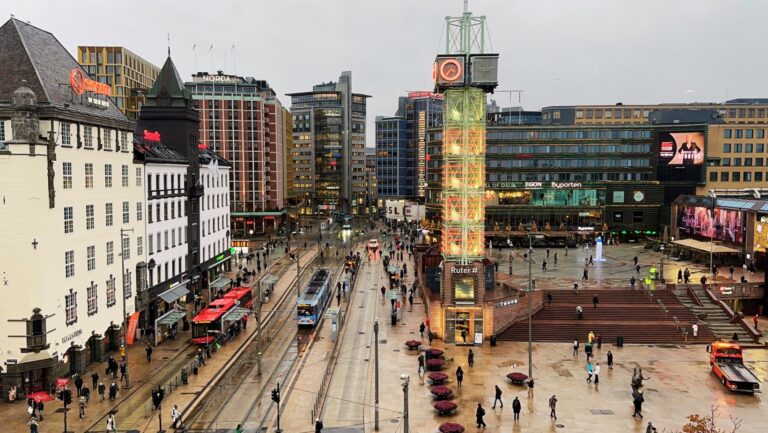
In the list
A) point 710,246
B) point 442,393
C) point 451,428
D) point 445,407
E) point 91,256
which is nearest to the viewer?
point 451,428

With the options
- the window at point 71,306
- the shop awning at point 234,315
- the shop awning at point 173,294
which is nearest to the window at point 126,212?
the shop awning at point 173,294

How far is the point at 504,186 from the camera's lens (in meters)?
122

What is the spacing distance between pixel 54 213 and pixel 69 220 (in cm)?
219

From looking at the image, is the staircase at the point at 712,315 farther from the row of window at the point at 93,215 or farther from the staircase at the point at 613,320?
the row of window at the point at 93,215

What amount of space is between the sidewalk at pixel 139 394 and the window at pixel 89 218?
35.8ft

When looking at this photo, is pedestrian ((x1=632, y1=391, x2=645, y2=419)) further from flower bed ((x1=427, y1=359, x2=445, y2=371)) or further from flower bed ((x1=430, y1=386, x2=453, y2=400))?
flower bed ((x1=427, y1=359, x2=445, y2=371))

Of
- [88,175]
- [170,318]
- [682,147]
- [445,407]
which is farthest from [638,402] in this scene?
[682,147]

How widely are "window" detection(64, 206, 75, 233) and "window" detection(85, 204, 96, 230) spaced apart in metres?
2.06

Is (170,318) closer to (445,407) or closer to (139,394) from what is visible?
(139,394)

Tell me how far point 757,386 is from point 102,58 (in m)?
158

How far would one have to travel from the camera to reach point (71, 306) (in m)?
45.2

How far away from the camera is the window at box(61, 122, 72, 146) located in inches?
1745

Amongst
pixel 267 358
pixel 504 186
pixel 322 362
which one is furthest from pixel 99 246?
pixel 504 186

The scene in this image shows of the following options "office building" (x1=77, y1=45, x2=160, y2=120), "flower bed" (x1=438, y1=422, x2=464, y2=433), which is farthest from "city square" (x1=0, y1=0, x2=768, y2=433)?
"office building" (x1=77, y1=45, x2=160, y2=120)
